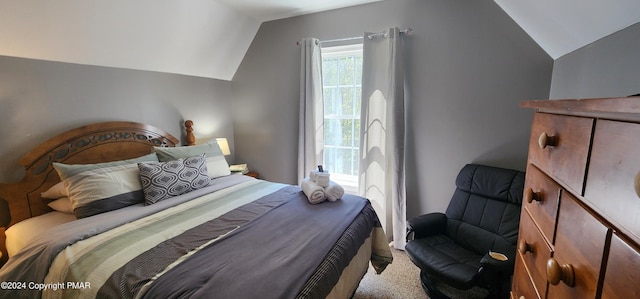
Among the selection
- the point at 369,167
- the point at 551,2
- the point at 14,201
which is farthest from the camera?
the point at 369,167

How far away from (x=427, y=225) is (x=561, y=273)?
164 centimetres

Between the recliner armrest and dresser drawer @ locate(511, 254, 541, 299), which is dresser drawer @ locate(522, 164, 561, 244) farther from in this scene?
the recliner armrest

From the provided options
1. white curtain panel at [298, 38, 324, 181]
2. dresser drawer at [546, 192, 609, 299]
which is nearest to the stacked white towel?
white curtain panel at [298, 38, 324, 181]

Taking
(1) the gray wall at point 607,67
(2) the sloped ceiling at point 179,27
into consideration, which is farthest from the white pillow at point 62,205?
(1) the gray wall at point 607,67

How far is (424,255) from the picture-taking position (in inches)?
75.7

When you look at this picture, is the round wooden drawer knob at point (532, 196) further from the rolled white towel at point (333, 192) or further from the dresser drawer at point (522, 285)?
the rolled white towel at point (333, 192)

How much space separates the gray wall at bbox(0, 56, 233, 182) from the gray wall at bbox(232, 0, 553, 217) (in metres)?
1.30

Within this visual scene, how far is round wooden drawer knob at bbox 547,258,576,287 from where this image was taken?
0.57m

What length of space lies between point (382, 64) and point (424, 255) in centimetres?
180

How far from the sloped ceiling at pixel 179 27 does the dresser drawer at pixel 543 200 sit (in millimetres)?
751

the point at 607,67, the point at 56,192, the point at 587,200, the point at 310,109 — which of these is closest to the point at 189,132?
the point at 56,192

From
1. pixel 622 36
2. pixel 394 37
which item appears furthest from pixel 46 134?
pixel 622 36

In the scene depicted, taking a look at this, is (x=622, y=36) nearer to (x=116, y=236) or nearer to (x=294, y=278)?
(x=294, y=278)

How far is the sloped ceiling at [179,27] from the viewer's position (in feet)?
4.52
